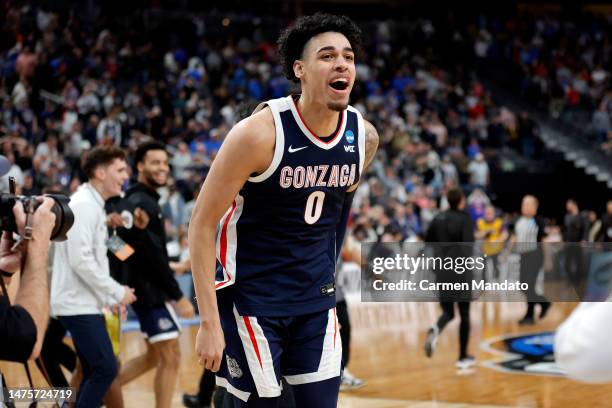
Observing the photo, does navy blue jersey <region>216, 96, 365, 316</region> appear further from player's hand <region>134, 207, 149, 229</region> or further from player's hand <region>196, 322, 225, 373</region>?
player's hand <region>134, 207, 149, 229</region>

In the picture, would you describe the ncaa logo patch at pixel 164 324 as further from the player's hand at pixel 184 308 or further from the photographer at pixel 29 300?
the photographer at pixel 29 300

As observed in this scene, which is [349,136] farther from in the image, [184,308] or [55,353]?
[55,353]

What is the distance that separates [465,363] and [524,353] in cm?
120

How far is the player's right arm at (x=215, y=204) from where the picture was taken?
3.93 metres

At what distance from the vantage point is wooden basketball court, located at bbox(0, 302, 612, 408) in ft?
27.1

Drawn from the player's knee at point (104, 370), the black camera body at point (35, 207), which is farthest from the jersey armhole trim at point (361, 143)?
the player's knee at point (104, 370)

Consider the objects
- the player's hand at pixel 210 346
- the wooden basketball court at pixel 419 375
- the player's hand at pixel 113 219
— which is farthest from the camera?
the wooden basketball court at pixel 419 375

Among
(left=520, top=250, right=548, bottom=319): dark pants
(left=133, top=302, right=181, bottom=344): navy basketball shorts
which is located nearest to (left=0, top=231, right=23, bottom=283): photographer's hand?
(left=133, top=302, right=181, bottom=344): navy basketball shorts

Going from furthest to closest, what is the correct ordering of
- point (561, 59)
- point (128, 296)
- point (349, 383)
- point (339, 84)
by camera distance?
point (561, 59)
point (349, 383)
point (128, 296)
point (339, 84)

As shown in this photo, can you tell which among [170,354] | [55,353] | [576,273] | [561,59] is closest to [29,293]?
[170,354]

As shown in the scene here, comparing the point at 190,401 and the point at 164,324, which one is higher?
the point at 164,324

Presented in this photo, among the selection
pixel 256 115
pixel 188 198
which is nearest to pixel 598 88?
pixel 188 198

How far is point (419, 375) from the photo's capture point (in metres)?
9.55

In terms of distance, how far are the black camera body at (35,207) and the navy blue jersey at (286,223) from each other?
2.46 ft
